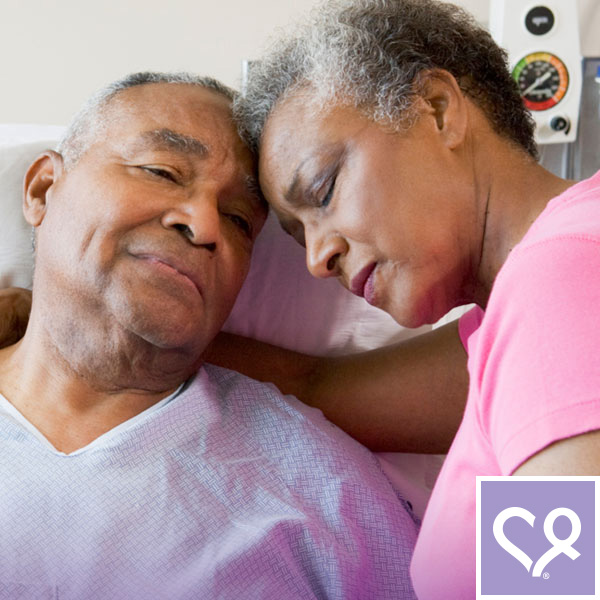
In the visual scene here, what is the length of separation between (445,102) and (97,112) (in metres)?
0.56

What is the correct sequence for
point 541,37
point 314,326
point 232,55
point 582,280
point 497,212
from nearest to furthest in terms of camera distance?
1. point 582,280
2. point 497,212
3. point 314,326
4. point 541,37
5. point 232,55

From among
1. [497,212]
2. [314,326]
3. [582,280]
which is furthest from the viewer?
[314,326]

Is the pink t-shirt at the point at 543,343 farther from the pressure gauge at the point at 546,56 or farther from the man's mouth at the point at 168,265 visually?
the pressure gauge at the point at 546,56

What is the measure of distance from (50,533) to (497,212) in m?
0.69

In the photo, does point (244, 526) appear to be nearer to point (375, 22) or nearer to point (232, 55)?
point (375, 22)

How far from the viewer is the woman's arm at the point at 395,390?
1237mm

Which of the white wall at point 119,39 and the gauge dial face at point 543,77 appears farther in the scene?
the white wall at point 119,39

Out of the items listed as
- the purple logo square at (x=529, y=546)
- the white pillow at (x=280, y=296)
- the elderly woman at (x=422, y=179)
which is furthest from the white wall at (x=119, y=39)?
the purple logo square at (x=529, y=546)

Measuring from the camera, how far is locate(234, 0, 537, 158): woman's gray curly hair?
0.95 meters

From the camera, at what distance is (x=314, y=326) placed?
1.42m

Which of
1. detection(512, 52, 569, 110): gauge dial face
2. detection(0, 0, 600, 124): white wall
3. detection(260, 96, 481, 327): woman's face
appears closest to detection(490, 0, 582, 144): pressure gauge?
detection(512, 52, 569, 110): gauge dial face

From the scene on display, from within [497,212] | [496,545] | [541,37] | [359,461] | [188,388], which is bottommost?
[359,461]

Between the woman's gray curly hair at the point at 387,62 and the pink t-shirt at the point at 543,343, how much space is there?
0.28 m

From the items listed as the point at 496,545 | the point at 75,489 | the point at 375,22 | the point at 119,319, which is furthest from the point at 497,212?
the point at 75,489
